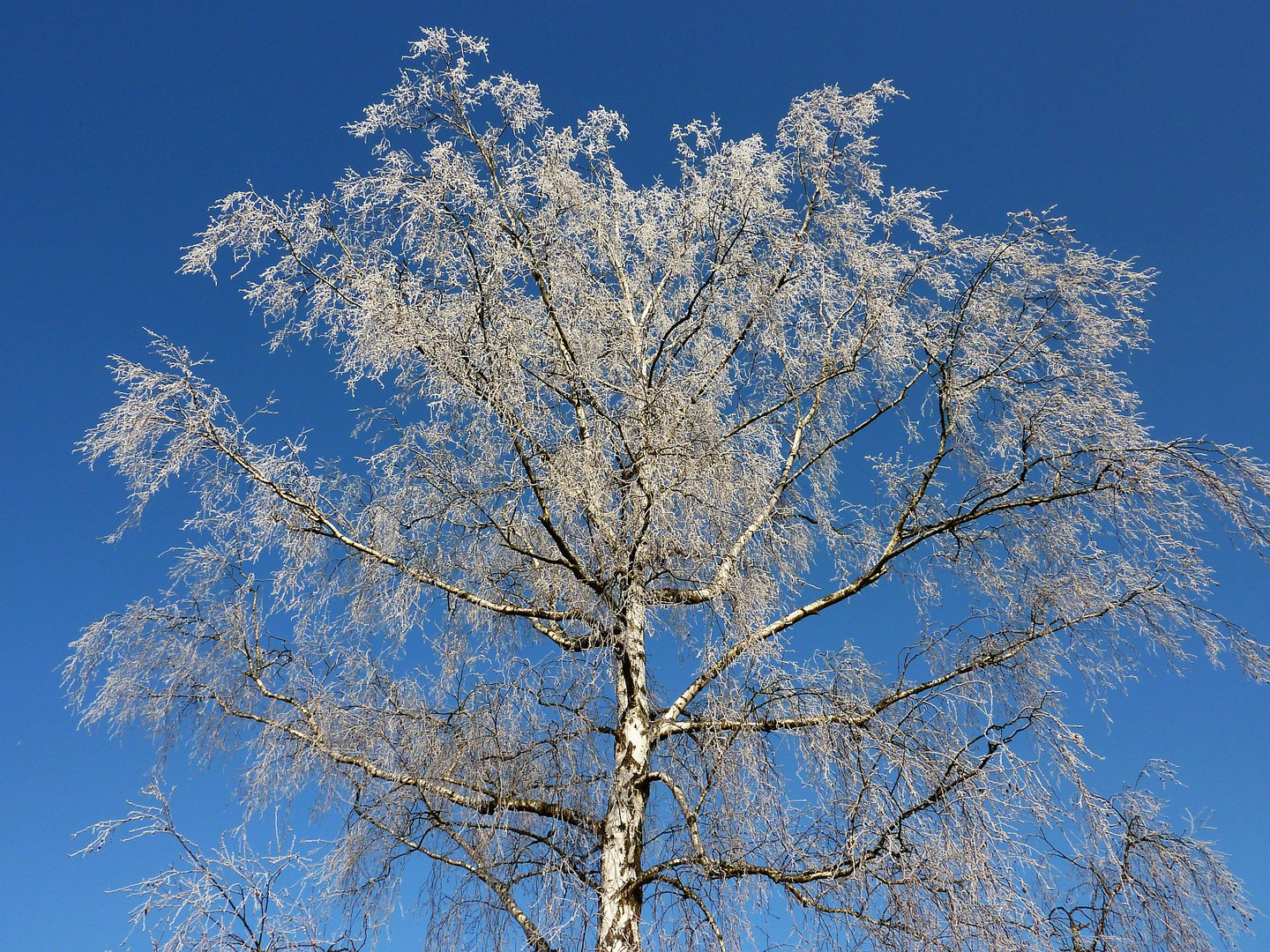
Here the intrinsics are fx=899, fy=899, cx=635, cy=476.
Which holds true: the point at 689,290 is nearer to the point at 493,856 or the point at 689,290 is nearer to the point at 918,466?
the point at 918,466

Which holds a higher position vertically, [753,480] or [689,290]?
[689,290]

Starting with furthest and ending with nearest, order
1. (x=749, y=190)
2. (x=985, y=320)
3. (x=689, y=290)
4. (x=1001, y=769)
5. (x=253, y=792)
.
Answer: (x=689, y=290), (x=749, y=190), (x=985, y=320), (x=253, y=792), (x=1001, y=769)

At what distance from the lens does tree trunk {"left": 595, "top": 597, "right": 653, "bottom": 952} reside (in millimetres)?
4078

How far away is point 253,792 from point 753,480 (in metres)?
3.19

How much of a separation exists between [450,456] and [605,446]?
1045 mm

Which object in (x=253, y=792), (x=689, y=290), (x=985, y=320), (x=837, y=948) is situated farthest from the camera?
(x=689, y=290)

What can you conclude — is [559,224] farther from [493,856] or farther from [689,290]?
[493,856]

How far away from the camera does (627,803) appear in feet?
14.6

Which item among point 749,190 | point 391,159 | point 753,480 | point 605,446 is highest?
point 749,190

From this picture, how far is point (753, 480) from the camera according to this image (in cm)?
537

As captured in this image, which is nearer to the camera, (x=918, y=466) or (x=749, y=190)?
(x=918, y=466)

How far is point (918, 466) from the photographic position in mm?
5234

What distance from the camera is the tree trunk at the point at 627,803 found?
408cm

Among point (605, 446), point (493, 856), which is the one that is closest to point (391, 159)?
point (605, 446)
